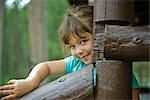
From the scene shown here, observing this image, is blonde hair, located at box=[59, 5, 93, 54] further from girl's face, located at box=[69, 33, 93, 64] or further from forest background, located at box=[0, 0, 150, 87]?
forest background, located at box=[0, 0, 150, 87]

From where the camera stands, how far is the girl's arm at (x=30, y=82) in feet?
5.47

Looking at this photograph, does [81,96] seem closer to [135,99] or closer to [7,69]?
[135,99]

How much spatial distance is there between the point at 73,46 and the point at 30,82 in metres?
0.29

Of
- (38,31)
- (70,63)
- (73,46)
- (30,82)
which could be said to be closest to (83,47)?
(73,46)

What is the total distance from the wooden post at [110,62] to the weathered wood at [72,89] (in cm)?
4

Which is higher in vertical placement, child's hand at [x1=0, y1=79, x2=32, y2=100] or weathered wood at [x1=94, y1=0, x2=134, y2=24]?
weathered wood at [x1=94, y1=0, x2=134, y2=24]

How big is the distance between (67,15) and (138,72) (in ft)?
40.8

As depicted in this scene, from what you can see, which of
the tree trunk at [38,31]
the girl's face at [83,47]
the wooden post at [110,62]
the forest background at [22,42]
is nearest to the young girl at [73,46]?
the girl's face at [83,47]

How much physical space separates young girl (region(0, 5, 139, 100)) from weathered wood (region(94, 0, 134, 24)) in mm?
188

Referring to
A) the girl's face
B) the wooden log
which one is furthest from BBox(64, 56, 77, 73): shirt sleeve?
the wooden log

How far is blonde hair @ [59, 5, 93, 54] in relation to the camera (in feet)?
6.14

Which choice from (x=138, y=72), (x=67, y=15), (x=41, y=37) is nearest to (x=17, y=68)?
(x=138, y=72)

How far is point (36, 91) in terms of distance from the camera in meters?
1.71

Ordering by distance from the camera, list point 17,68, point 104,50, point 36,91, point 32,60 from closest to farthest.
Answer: point 104,50 < point 36,91 < point 32,60 < point 17,68
